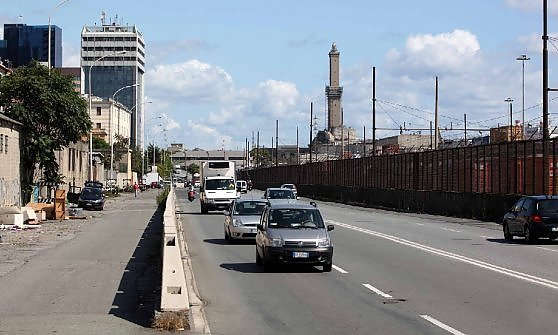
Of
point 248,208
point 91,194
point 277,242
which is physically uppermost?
point 248,208

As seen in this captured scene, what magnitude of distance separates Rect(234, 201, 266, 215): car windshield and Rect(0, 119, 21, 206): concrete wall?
29.0 meters

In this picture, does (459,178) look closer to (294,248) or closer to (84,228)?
(84,228)

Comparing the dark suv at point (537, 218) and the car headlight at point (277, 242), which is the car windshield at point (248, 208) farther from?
the car headlight at point (277, 242)

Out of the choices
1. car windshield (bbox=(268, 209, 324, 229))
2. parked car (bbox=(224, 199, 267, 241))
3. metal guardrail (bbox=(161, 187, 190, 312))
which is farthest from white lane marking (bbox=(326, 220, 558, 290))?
metal guardrail (bbox=(161, 187, 190, 312))

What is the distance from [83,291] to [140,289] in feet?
3.54

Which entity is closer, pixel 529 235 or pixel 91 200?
pixel 529 235

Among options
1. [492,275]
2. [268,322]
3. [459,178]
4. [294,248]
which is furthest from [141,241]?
[459,178]

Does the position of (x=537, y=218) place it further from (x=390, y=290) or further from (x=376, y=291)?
(x=376, y=291)

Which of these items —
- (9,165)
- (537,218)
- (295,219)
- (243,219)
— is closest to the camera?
(295,219)

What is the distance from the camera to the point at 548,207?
29906 mm

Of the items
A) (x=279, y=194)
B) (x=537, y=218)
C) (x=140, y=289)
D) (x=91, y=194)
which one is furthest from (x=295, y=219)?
(x=91, y=194)

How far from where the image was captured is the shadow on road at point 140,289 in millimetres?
14109

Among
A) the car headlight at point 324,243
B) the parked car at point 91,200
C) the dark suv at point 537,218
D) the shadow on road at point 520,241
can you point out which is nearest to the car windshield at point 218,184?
the parked car at point 91,200

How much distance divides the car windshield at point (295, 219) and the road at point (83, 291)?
301cm
